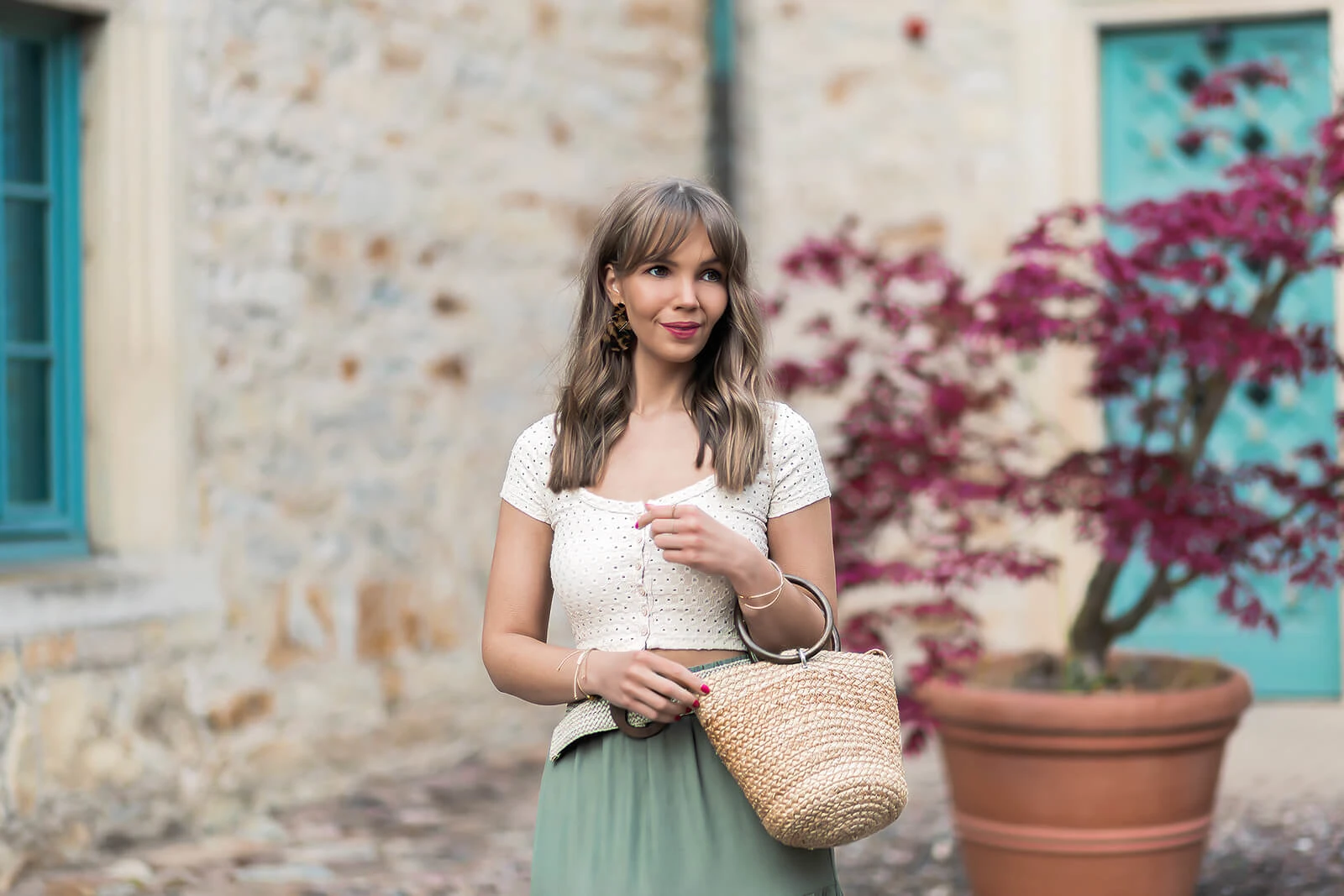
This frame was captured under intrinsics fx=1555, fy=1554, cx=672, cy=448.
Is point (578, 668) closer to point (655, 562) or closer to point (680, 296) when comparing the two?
point (655, 562)

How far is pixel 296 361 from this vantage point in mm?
4930

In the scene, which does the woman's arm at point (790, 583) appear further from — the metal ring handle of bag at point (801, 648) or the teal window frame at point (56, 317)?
the teal window frame at point (56, 317)

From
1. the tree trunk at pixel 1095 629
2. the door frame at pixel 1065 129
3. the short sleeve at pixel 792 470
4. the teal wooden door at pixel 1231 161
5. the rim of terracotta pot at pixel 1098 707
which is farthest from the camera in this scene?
the door frame at pixel 1065 129

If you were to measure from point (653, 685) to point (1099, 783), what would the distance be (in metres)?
2.18

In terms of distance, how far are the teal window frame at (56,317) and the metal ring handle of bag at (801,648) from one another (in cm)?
316

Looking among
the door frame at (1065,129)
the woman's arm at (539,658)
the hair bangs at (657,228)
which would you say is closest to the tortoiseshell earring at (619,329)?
the hair bangs at (657,228)

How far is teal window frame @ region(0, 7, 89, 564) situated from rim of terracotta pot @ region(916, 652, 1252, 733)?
2.54m

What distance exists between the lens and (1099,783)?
3547mm

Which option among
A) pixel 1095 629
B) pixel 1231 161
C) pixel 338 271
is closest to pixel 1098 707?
pixel 1095 629

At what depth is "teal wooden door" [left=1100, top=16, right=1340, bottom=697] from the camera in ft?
19.3

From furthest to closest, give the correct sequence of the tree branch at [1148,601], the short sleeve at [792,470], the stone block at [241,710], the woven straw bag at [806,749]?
the stone block at [241,710] < the tree branch at [1148,601] < the short sleeve at [792,470] < the woven straw bag at [806,749]

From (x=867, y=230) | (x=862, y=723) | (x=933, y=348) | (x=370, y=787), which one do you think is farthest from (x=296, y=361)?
(x=862, y=723)

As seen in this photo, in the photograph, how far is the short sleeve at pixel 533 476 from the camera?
1.91m

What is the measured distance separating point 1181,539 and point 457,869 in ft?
6.94
